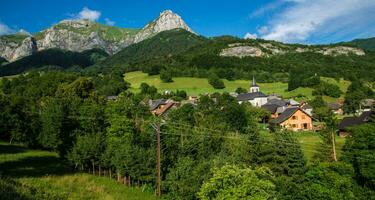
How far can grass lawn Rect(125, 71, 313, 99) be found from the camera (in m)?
157

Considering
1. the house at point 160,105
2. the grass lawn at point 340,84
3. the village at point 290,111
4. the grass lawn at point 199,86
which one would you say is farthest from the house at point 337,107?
the house at point 160,105

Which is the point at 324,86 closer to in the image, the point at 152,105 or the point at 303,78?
the point at 303,78

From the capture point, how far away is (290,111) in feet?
359

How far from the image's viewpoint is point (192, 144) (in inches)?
1895

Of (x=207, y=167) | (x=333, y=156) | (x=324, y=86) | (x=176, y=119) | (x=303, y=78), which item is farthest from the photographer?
(x=303, y=78)

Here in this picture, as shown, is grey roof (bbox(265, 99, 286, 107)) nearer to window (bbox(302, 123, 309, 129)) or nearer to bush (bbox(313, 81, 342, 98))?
window (bbox(302, 123, 309, 129))

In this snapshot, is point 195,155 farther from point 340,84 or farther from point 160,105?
point 340,84

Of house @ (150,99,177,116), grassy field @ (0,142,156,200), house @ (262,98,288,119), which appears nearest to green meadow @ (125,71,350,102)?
house @ (262,98,288,119)

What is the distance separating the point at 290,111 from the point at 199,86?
62679mm

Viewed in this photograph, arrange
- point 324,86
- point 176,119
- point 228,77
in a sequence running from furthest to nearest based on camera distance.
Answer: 1. point 228,77
2. point 324,86
3. point 176,119

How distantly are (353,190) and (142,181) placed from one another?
23.0 metres

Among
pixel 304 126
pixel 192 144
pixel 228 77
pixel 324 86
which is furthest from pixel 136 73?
pixel 192 144

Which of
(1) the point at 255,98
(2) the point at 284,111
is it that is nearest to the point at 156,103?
(1) the point at 255,98

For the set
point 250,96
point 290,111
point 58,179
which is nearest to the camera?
point 58,179
